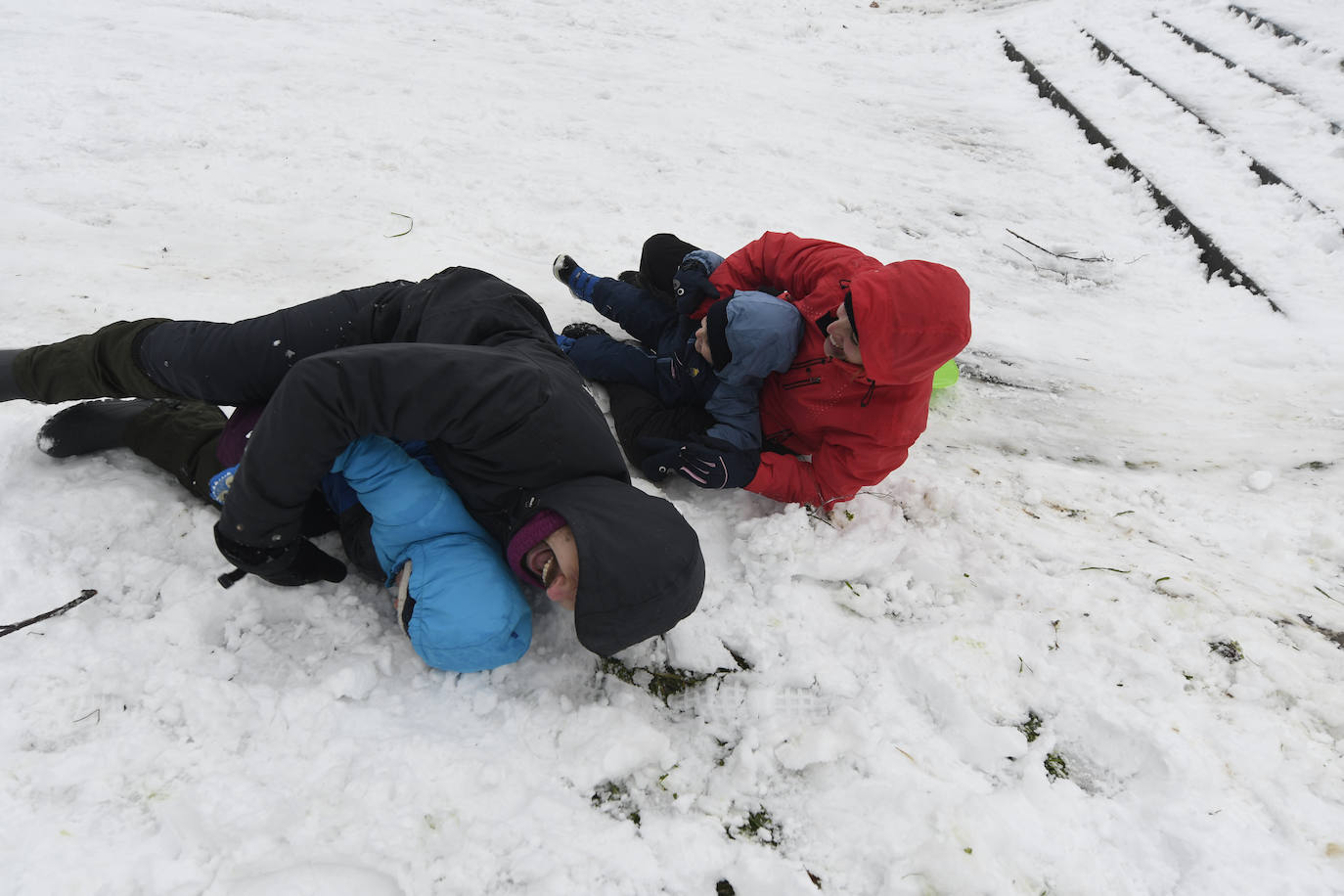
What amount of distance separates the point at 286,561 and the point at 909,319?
2033mm

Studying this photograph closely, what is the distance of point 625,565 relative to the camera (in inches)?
69.3

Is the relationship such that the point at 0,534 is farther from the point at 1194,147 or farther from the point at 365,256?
the point at 1194,147

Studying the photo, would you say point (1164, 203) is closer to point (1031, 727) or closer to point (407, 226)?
point (1031, 727)

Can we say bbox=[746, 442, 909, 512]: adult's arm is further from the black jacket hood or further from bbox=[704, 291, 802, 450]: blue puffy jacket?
the black jacket hood

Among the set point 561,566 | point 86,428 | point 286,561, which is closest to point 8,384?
point 86,428

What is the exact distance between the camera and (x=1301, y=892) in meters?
1.61

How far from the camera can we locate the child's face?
2928mm

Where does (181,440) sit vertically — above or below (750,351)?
below

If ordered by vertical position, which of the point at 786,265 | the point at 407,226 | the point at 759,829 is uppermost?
the point at 786,265

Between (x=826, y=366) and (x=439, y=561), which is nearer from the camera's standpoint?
(x=439, y=561)

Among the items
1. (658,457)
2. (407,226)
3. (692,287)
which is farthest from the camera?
(407,226)

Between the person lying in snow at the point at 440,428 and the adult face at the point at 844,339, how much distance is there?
93cm

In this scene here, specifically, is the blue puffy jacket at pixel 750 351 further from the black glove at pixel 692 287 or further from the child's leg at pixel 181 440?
the child's leg at pixel 181 440

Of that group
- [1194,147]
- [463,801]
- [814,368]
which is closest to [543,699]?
[463,801]
